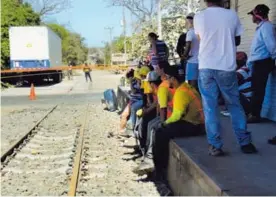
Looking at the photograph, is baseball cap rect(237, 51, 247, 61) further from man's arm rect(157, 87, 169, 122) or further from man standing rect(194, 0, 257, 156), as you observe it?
man standing rect(194, 0, 257, 156)

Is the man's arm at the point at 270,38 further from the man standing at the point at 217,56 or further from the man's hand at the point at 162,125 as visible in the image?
the man standing at the point at 217,56

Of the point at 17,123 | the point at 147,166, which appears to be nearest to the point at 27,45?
the point at 17,123

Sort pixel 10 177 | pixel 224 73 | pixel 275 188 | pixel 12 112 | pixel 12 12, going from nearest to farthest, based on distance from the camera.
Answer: pixel 275 188 → pixel 224 73 → pixel 10 177 → pixel 12 112 → pixel 12 12

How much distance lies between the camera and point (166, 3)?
1123 inches

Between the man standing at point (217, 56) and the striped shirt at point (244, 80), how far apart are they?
122 inches

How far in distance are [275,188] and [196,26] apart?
181cm

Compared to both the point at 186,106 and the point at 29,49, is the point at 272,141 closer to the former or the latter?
the point at 186,106

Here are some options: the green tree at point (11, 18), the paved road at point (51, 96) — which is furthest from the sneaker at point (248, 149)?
the green tree at point (11, 18)

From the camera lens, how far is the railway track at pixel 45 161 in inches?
280

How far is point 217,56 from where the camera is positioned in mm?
5031

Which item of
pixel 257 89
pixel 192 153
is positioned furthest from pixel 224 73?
pixel 257 89

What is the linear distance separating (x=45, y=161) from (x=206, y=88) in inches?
188

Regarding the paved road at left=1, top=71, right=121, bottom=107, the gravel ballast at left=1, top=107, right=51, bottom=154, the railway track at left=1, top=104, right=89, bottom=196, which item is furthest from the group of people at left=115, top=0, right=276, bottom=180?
the paved road at left=1, top=71, right=121, bottom=107

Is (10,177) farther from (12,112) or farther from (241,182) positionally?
(12,112)
